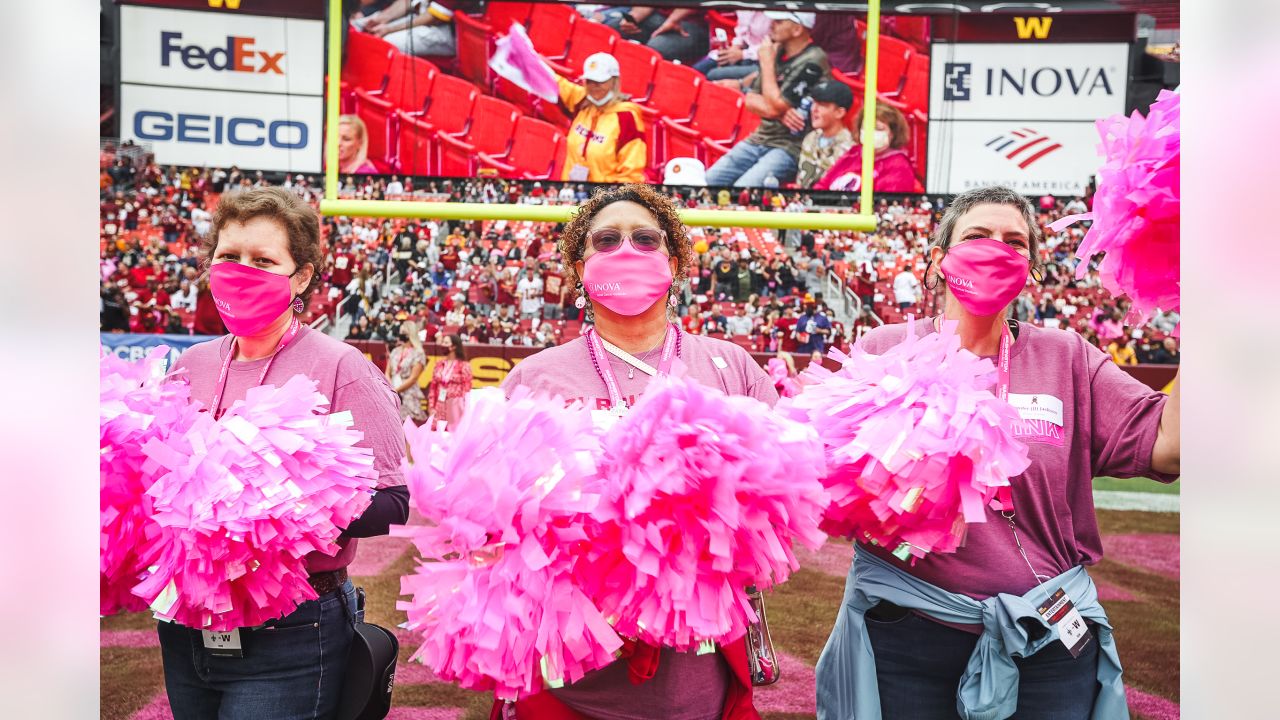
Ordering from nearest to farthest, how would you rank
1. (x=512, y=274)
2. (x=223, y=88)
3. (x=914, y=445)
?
(x=914, y=445), (x=512, y=274), (x=223, y=88)

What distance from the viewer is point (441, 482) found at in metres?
1.42

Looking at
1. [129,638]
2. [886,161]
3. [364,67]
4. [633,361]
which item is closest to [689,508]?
[633,361]

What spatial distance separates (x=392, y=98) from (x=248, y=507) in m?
14.6

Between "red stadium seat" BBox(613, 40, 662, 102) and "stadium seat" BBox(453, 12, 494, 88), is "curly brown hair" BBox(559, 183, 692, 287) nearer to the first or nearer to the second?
"red stadium seat" BBox(613, 40, 662, 102)

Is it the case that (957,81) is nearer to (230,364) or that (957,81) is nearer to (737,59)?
(737,59)

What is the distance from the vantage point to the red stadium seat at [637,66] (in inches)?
579

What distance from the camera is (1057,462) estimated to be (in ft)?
6.16

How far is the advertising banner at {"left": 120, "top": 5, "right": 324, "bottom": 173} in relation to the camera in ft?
48.7

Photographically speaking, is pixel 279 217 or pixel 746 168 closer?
pixel 279 217

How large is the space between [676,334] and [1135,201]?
2.85ft
